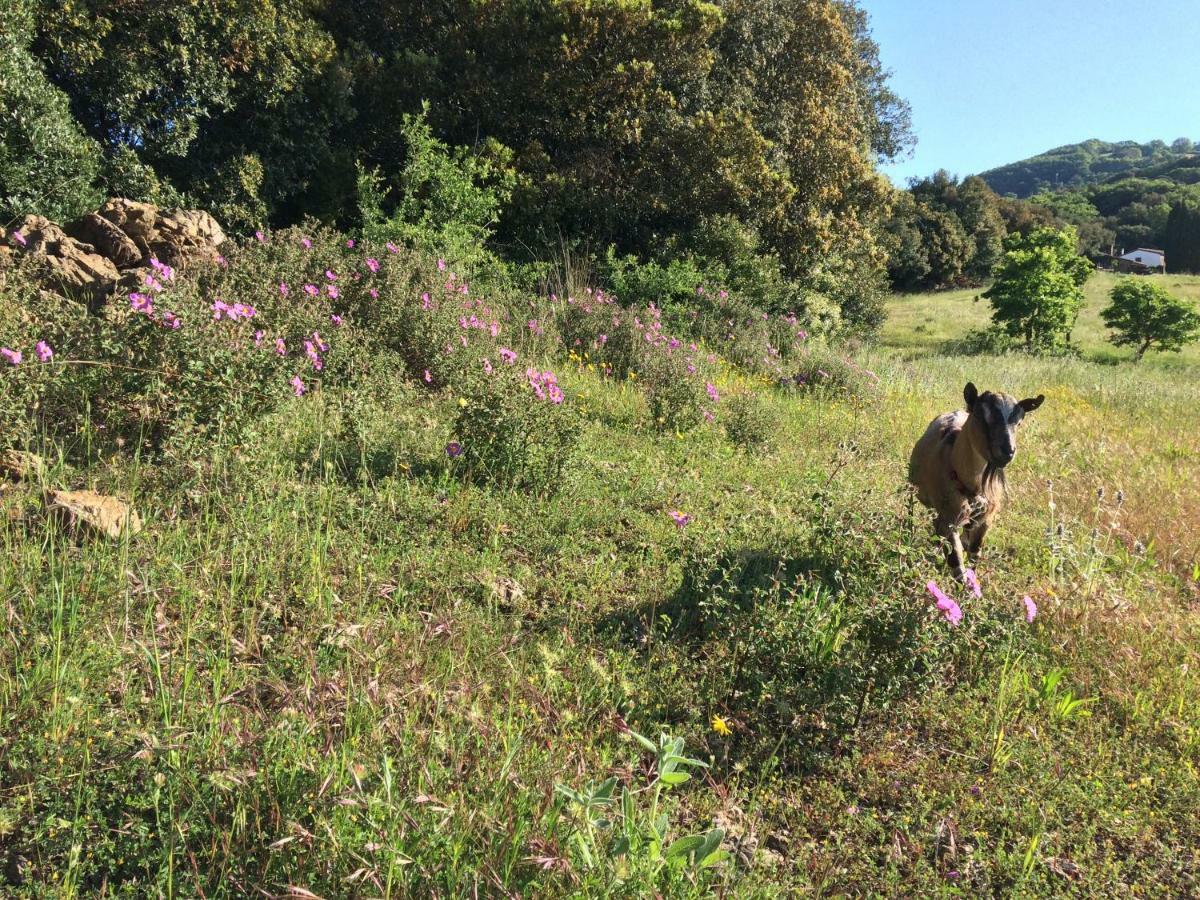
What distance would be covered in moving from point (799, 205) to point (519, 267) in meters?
6.99

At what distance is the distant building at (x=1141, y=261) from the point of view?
50.0m

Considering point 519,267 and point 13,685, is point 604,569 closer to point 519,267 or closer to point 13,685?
point 13,685

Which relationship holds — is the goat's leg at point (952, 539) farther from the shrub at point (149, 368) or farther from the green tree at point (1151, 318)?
the green tree at point (1151, 318)

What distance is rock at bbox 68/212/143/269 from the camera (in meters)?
6.22

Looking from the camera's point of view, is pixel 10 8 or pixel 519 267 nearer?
pixel 10 8

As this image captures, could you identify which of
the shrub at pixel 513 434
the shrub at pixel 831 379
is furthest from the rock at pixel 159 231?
the shrub at pixel 831 379

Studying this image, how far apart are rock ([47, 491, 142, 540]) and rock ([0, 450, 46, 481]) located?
0.28 meters

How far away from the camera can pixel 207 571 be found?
104 inches

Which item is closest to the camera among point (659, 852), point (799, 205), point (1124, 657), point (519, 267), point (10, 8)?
point (659, 852)

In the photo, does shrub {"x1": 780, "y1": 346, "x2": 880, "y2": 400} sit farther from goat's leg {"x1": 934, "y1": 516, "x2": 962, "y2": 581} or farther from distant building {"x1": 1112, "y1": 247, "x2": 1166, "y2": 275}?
distant building {"x1": 1112, "y1": 247, "x2": 1166, "y2": 275}

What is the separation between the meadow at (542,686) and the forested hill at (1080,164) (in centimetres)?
15541

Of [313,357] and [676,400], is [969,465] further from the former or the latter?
[313,357]

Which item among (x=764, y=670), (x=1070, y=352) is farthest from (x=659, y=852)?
(x=1070, y=352)

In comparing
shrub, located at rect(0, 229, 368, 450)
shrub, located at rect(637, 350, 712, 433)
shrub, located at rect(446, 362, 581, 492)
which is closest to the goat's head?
shrub, located at rect(446, 362, 581, 492)
